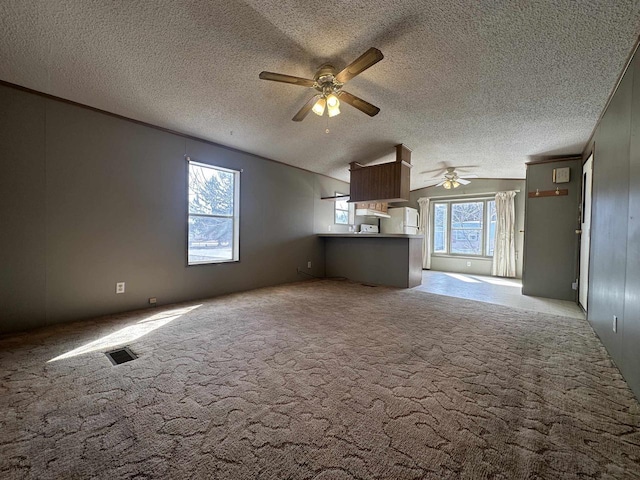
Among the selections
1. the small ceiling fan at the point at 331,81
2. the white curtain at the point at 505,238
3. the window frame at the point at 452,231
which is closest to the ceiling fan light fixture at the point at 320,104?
the small ceiling fan at the point at 331,81

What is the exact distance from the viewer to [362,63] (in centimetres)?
208

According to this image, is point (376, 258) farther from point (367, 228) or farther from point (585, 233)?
point (585, 233)

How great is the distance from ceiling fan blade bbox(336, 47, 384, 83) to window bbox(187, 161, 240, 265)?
2.62 metres

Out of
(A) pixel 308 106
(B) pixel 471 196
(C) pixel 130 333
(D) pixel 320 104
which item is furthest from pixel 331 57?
(B) pixel 471 196

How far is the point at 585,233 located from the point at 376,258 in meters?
3.09

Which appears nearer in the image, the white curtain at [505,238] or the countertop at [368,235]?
the countertop at [368,235]

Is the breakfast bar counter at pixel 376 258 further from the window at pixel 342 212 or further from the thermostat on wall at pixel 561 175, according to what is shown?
the thermostat on wall at pixel 561 175

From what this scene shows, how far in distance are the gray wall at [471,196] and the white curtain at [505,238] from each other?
0.15 m

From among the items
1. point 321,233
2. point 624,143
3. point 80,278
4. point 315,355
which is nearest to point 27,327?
point 80,278

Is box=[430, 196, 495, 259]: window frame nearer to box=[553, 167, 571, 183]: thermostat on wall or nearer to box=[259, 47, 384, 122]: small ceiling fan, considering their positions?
box=[553, 167, 571, 183]: thermostat on wall

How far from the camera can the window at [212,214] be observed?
3.95 m

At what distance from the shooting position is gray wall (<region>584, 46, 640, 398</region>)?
68.5 inches

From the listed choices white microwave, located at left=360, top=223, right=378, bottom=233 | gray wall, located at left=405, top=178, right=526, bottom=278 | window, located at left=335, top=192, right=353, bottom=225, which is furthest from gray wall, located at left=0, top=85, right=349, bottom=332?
gray wall, located at left=405, top=178, right=526, bottom=278

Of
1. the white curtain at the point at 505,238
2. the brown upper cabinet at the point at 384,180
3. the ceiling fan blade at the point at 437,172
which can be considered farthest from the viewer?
the white curtain at the point at 505,238
